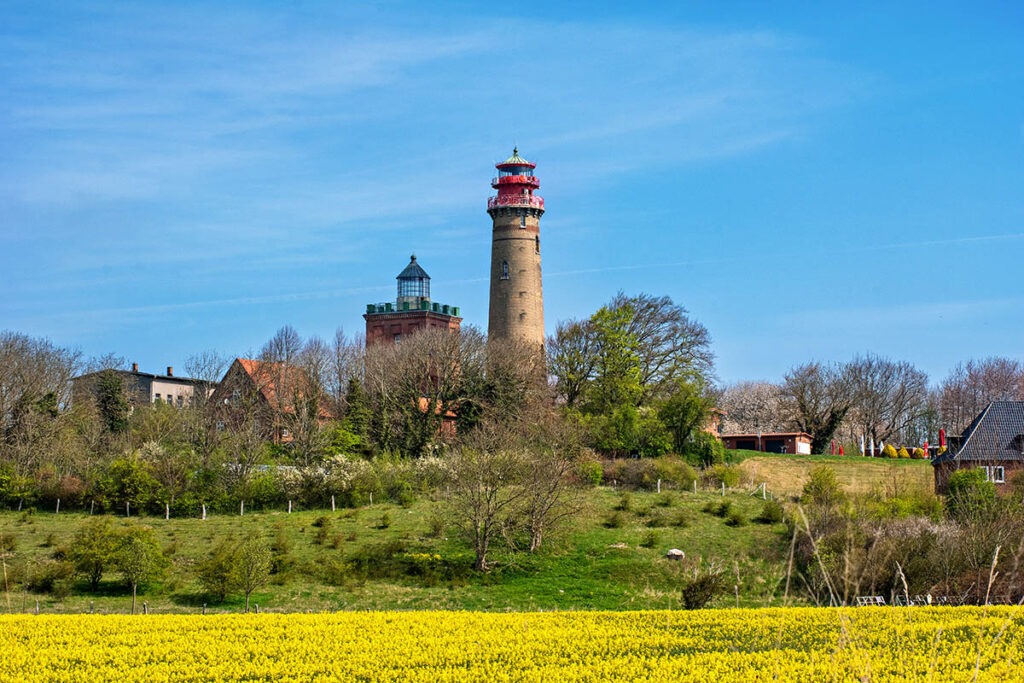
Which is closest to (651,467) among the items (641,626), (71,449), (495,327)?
(495,327)

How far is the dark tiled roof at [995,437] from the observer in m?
50.5

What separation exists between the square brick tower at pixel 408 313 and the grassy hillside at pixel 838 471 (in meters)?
28.5

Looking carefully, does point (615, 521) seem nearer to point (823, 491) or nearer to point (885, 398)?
point (823, 491)

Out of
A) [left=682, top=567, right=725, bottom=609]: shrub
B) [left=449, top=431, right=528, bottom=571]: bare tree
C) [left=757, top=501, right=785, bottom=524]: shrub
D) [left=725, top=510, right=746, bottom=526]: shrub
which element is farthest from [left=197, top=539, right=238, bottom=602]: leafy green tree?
[left=757, top=501, right=785, bottom=524]: shrub

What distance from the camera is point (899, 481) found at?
2260 inches

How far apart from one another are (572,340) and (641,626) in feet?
154

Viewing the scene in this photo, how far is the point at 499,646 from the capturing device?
21.2 meters

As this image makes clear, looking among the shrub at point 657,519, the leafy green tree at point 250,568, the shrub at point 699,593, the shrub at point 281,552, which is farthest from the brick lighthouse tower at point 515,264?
the shrub at point 699,593

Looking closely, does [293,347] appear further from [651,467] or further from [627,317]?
[651,467]

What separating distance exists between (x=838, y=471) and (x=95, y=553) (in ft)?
143

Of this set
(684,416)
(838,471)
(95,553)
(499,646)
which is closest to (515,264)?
A: (684,416)

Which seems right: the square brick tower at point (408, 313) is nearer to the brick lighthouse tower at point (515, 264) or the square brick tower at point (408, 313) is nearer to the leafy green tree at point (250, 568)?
the brick lighthouse tower at point (515, 264)

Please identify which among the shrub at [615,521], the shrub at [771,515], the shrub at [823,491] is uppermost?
the shrub at [823,491]

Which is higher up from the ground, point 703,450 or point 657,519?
point 703,450
